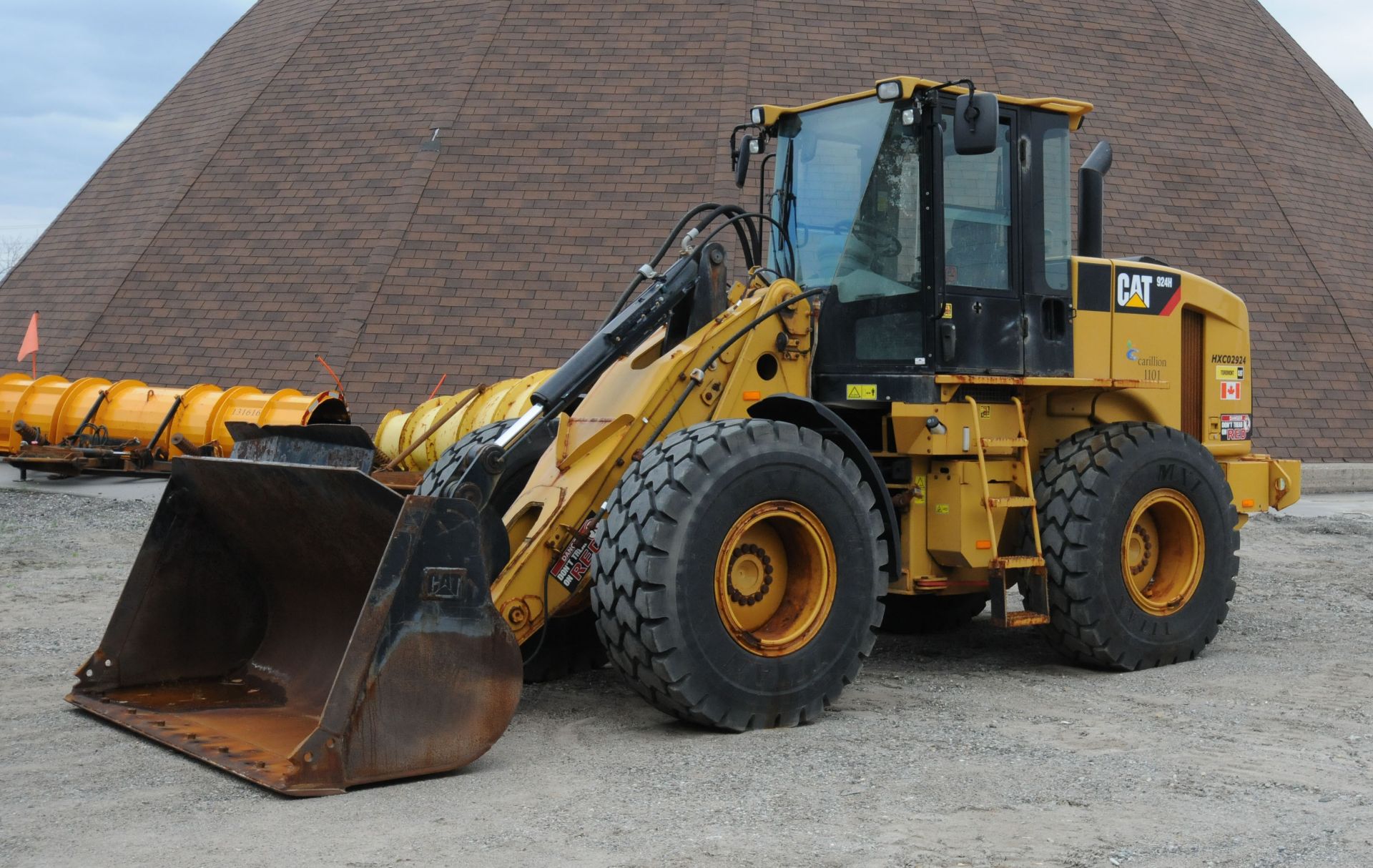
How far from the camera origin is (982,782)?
4910mm

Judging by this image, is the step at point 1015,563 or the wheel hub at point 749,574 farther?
the step at point 1015,563

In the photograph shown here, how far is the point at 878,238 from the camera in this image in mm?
6691

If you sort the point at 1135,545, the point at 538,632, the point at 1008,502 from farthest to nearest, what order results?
the point at 1135,545 < the point at 1008,502 < the point at 538,632

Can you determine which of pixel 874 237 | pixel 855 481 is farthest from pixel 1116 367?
pixel 855 481

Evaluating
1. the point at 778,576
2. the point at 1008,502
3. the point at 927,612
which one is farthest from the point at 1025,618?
the point at 927,612

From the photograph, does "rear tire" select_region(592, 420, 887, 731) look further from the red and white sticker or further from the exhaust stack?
the red and white sticker

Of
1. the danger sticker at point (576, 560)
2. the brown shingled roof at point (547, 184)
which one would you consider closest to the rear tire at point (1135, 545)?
the danger sticker at point (576, 560)

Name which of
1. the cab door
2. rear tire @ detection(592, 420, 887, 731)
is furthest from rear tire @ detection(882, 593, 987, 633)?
rear tire @ detection(592, 420, 887, 731)

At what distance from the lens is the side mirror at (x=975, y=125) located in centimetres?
594

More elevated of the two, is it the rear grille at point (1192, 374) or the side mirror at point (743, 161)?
the side mirror at point (743, 161)

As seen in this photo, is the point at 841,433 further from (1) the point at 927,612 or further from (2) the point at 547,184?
(2) the point at 547,184

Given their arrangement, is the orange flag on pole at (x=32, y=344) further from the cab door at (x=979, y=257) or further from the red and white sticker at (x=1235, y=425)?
the red and white sticker at (x=1235, y=425)

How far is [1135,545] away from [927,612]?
5.10 feet

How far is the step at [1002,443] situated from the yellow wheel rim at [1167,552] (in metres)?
0.92
